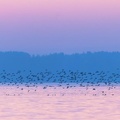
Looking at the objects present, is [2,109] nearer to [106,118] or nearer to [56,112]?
[56,112]

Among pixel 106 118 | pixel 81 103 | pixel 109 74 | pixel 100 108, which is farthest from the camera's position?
pixel 109 74

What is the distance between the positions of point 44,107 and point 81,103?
4.52 m

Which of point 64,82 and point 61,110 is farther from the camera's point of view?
point 64,82

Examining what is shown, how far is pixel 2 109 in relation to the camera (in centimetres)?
4444

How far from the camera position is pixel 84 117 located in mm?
38906

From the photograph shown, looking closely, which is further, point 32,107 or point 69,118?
point 32,107

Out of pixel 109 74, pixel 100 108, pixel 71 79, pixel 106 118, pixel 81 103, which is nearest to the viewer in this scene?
pixel 106 118

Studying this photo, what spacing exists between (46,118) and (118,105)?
32.2 feet

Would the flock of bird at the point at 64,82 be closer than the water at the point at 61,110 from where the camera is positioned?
No

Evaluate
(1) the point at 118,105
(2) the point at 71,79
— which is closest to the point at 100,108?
(1) the point at 118,105

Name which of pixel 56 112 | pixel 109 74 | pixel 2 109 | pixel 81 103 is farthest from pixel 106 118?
pixel 109 74

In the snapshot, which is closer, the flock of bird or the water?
the water

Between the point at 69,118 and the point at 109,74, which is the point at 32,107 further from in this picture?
the point at 109,74

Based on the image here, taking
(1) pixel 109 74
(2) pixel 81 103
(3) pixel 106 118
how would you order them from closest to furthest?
1. (3) pixel 106 118
2. (2) pixel 81 103
3. (1) pixel 109 74
